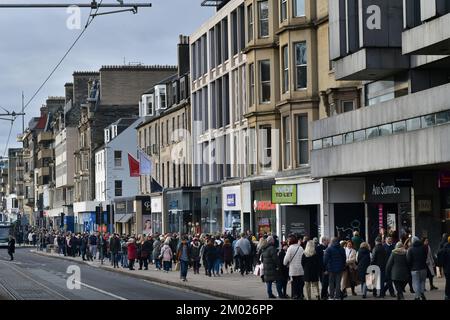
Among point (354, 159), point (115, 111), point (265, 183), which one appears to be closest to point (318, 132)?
point (354, 159)

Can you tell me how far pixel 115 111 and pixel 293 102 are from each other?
64.8 m

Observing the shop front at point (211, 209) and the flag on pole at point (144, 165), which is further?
the shop front at point (211, 209)

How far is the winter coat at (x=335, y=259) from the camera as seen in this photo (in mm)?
29172

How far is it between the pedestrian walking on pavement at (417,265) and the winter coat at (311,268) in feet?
8.48

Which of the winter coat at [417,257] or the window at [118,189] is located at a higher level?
the window at [118,189]

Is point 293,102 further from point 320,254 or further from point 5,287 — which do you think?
point 320,254

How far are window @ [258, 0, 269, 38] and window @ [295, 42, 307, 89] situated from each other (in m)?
5.20

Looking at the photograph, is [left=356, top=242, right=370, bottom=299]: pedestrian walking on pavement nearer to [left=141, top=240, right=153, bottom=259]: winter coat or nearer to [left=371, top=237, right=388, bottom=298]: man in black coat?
[left=371, top=237, right=388, bottom=298]: man in black coat

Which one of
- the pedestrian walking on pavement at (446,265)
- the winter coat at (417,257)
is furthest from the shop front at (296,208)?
the pedestrian walking on pavement at (446,265)

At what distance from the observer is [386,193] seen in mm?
41344

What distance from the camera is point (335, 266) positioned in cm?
2914

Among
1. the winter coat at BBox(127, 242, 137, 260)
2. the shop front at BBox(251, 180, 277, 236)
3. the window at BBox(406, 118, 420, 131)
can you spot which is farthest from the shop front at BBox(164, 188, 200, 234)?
the window at BBox(406, 118, 420, 131)

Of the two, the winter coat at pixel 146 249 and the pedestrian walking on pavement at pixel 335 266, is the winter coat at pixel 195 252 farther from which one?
the pedestrian walking on pavement at pixel 335 266

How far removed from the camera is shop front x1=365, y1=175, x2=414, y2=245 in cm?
3988
